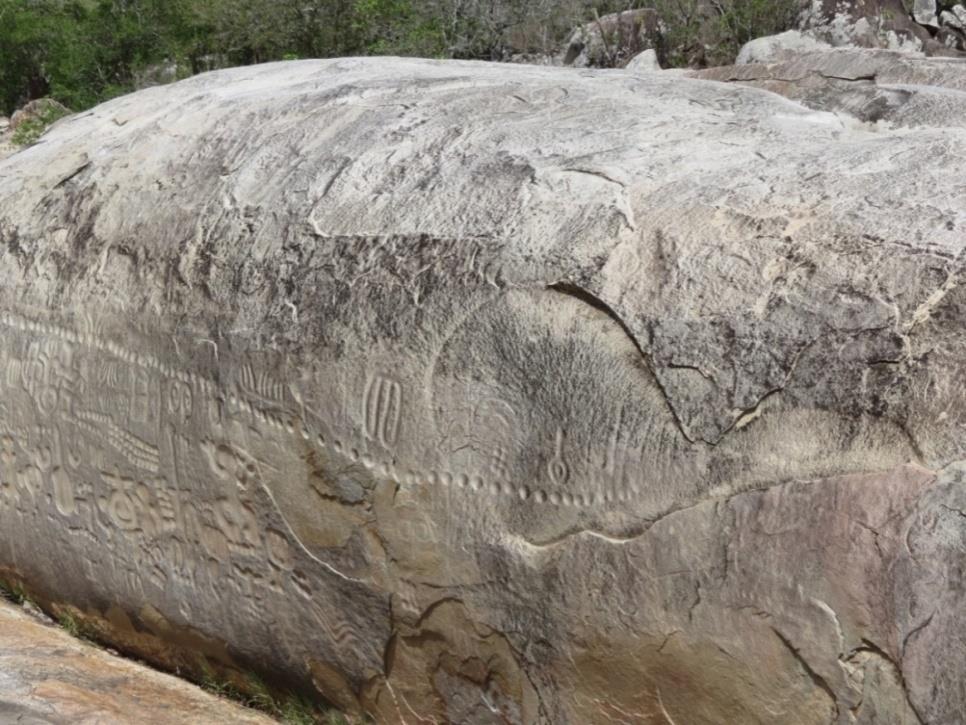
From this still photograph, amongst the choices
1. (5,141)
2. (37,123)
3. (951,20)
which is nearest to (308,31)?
(37,123)

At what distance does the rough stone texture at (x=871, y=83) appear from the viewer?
116 inches

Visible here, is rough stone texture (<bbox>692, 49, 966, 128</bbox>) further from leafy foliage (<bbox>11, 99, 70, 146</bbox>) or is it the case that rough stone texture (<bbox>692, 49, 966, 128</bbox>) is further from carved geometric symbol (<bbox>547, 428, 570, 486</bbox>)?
leafy foliage (<bbox>11, 99, 70, 146</bbox>)

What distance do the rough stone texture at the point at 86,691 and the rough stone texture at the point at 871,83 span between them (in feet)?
6.83

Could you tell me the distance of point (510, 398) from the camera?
8.09ft

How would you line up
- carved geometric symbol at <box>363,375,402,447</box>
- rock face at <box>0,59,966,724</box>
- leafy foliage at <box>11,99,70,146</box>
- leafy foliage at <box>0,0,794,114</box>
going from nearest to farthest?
rock face at <box>0,59,966,724</box> → carved geometric symbol at <box>363,375,402,447</box> → leafy foliage at <box>11,99,70,146</box> → leafy foliage at <box>0,0,794,114</box>

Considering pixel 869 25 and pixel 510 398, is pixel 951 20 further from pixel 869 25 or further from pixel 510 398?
pixel 510 398

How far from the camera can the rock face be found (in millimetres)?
2068

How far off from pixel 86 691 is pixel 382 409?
1144 millimetres

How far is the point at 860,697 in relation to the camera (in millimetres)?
2039

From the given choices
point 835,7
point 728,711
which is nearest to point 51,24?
point 835,7

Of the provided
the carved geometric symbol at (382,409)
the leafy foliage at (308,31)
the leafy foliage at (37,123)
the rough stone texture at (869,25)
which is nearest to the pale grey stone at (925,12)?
the rough stone texture at (869,25)

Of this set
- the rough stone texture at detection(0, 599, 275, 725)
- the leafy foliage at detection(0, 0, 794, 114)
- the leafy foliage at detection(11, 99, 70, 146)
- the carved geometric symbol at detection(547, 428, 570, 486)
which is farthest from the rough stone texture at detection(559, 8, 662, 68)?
the carved geometric symbol at detection(547, 428, 570, 486)

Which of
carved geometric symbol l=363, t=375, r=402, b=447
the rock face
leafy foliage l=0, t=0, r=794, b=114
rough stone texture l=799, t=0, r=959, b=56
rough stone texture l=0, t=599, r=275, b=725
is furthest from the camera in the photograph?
leafy foliage l=0, t=0, r=794, b=114

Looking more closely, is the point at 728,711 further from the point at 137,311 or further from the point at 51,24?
the point at 51,24
